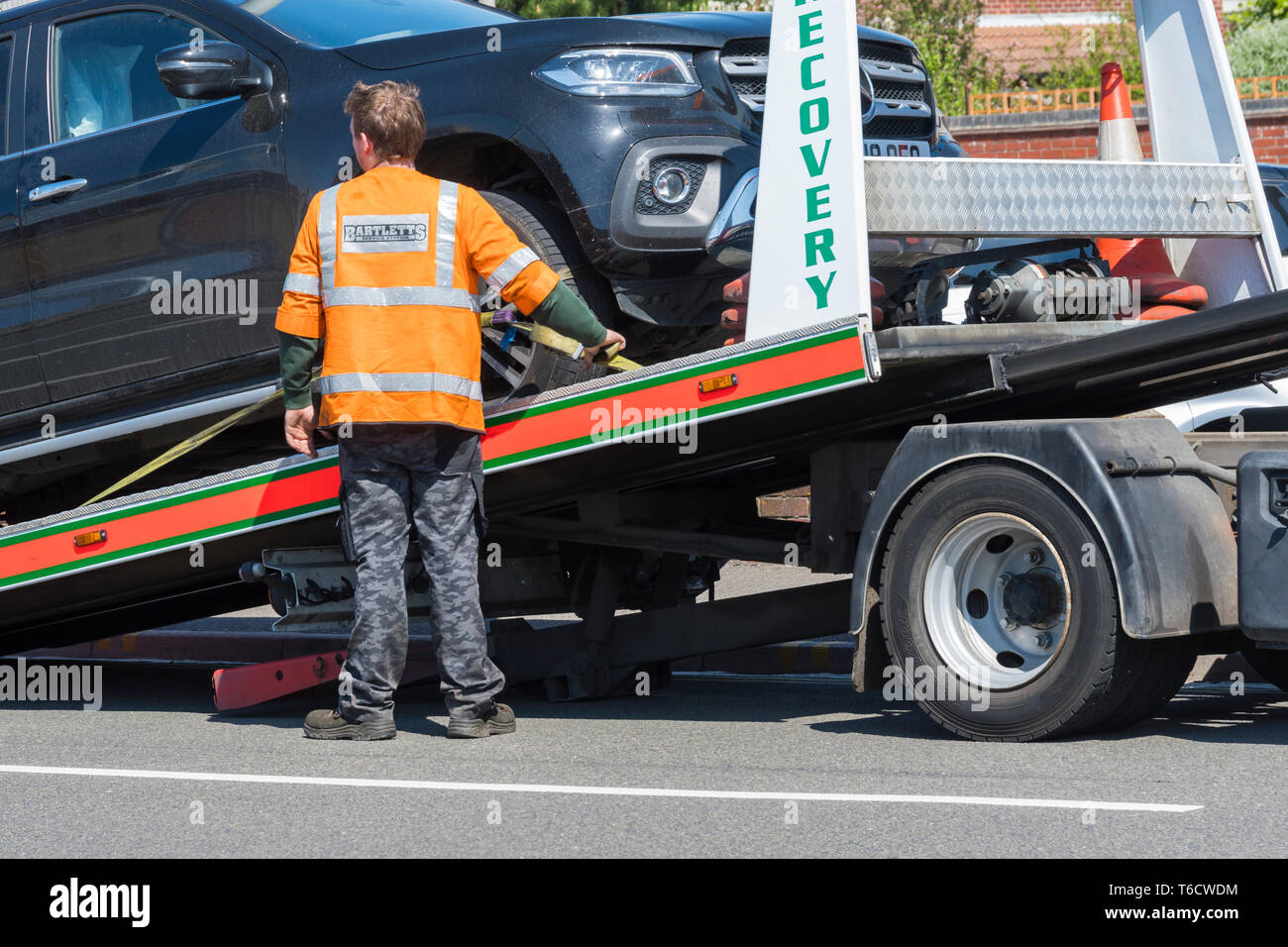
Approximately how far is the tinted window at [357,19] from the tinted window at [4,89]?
1106 millimetres

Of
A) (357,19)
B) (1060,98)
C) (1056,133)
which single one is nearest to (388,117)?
(357,19)

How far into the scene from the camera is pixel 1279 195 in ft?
27.6

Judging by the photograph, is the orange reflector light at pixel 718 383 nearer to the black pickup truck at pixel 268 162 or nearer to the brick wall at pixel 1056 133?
the black pickup truck at pixel 268 162

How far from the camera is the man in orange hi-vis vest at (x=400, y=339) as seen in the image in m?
5.62

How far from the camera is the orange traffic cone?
6105mm

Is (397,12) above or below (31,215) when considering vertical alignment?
above

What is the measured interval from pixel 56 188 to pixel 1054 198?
3.62 metres

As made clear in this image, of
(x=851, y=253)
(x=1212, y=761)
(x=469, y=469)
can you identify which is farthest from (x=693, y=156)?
(x=1212, y=761)

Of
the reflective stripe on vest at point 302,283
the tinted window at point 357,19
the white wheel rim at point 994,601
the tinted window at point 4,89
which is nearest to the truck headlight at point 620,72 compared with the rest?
the tinted window at point 357,19

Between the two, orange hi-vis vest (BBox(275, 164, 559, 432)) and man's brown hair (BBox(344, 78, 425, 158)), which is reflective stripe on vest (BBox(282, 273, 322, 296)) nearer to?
orange hi-vis vest (BBox(275, 164, 559, 432))

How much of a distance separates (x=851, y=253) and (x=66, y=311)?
314 centimetres

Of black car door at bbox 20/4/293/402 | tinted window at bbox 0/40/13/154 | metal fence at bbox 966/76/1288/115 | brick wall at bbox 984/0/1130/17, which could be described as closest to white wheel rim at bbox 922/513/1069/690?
black car door at bbox 20/4/293/402
